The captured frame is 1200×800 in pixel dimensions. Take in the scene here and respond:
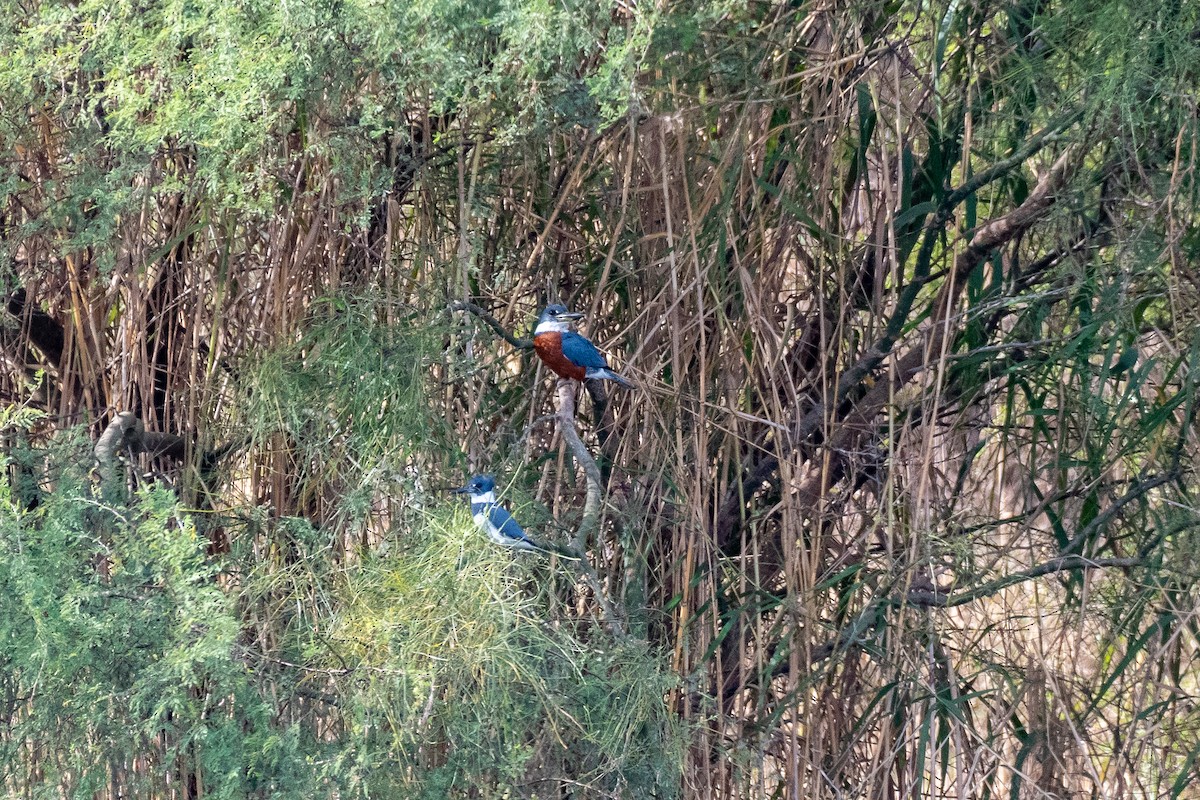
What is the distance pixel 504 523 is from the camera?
203cm

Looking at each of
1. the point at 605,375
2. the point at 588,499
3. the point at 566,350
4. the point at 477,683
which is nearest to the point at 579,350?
the point at 566,350

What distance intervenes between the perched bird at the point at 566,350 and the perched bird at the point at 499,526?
0.30m

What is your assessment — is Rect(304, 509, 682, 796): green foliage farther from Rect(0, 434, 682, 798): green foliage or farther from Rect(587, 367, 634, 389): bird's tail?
Rect(587, 367, 634, 389): bird's tail

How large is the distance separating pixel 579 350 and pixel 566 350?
3cm

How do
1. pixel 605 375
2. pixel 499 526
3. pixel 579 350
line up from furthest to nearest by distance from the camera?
pixel 605 375, pixel 579 350, pixel 499 526

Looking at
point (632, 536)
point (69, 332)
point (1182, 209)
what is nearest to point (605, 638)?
point (632, 536)

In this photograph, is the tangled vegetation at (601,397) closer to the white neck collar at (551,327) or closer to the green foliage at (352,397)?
the green foliage at (352,397)

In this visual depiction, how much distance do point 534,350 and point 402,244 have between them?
0.38 m

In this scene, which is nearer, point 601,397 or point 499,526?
point 499,526

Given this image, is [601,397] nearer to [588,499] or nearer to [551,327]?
[551,327]

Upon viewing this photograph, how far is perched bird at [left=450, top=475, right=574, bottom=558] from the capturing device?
2.01m

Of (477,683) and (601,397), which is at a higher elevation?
(601,397)

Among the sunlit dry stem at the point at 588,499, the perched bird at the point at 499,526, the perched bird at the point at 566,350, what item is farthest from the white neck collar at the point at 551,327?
the perched bird at the point at 499,526

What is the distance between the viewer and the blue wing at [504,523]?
6.66ft
